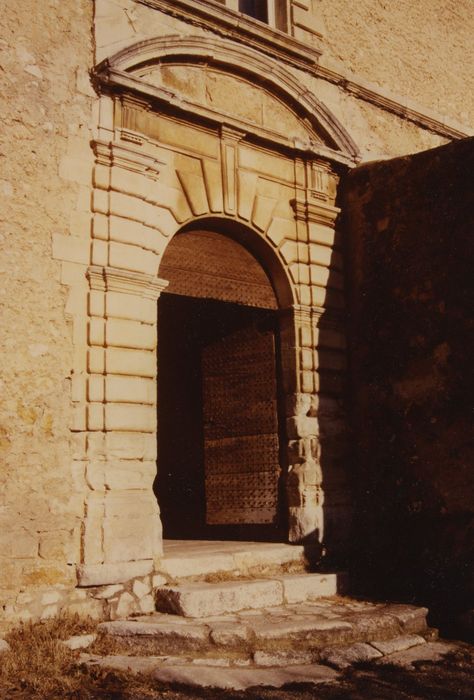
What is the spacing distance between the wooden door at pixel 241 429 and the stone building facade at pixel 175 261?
0.06 feet

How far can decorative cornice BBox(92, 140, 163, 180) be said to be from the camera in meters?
5.60

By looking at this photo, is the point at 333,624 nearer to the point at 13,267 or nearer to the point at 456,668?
the point at 456,668

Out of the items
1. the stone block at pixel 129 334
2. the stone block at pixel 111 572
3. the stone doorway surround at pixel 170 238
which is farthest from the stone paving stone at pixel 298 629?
the stone block at pixel 129 334

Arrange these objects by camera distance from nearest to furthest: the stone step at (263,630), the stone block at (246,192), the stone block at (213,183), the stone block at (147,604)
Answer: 1. the stone step at (263,630)
2. the stone block at (147,604)
3. the stone block at (213,183)
4. the stone block at (246,192)

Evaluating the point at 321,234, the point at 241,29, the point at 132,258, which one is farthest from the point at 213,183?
the point at 241,29

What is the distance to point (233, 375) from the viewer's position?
7152 millimetres

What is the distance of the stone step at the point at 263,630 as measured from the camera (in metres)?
4.50

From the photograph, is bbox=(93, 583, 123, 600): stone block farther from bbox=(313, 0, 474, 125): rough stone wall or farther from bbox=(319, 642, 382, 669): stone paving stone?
bbox=(313, 0, 474, 125): rough stone wall

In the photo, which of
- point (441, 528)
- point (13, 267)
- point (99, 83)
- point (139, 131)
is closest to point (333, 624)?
point (441, 528)

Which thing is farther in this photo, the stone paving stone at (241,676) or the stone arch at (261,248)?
the stone arch at (261,248)

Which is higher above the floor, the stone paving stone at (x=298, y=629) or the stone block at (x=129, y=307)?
the stone block at (x=129, y=307)

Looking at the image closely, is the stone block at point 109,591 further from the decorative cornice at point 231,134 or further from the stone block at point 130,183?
the decorative cornice at point 231,134

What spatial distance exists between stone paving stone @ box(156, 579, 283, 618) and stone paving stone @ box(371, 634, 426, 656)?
917 millimetres

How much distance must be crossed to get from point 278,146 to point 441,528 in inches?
143
